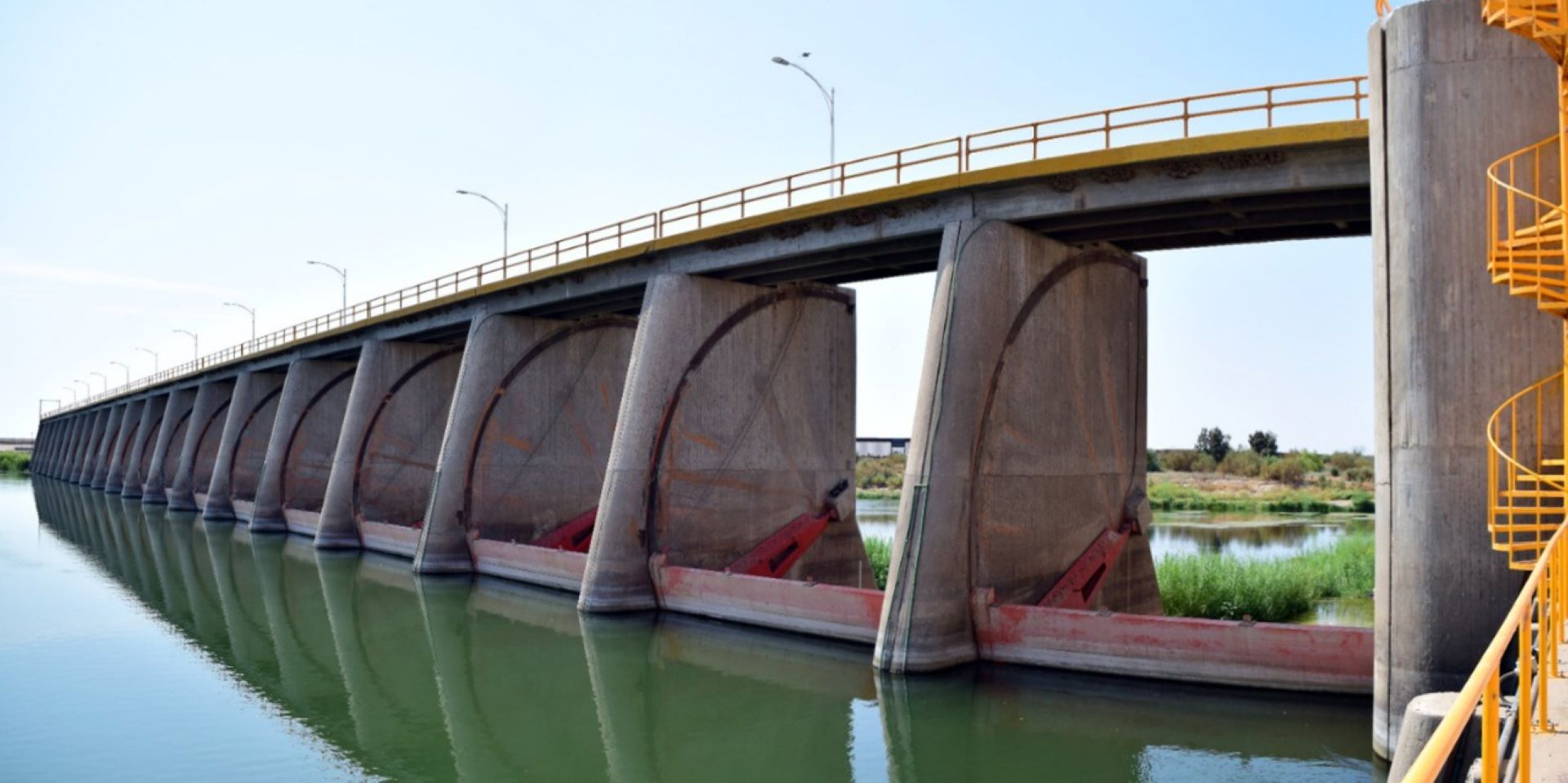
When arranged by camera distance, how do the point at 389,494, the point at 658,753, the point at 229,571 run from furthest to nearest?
the point at 389,494 < the point at 229,571 < the point at 658,753

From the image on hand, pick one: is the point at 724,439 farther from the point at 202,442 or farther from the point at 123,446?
the point at 123,446

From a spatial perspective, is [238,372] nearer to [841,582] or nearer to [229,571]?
[229,571]

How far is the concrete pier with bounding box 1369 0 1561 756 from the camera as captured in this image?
12.1 metres

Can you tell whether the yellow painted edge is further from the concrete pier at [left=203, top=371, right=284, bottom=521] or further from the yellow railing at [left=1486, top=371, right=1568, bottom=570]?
the concrete pier at [left=203, top=371, right=284, bottom=521]

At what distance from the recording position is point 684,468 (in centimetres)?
2612

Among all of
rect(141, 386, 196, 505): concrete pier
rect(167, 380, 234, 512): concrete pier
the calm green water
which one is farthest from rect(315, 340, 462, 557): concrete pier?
rect(141, 386, 196, 505): concrete pier

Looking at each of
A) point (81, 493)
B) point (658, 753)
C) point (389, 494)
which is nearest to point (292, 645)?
point (658, 753)

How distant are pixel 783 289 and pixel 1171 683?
13.9 meters

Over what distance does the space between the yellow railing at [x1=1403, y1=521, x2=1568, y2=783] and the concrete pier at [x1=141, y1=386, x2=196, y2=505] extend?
7184cm

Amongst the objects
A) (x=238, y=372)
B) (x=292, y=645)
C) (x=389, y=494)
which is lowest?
(x=292, y=645)

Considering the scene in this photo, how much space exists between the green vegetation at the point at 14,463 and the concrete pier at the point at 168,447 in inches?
3432

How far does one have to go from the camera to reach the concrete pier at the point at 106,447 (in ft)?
292

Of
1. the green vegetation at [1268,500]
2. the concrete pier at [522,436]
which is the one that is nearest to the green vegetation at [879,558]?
the concrete pier at [522,436]

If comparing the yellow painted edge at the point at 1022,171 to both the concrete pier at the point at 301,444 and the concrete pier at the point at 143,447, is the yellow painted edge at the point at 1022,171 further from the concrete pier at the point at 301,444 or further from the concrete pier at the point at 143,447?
the concrete pier at the point at 143,447
